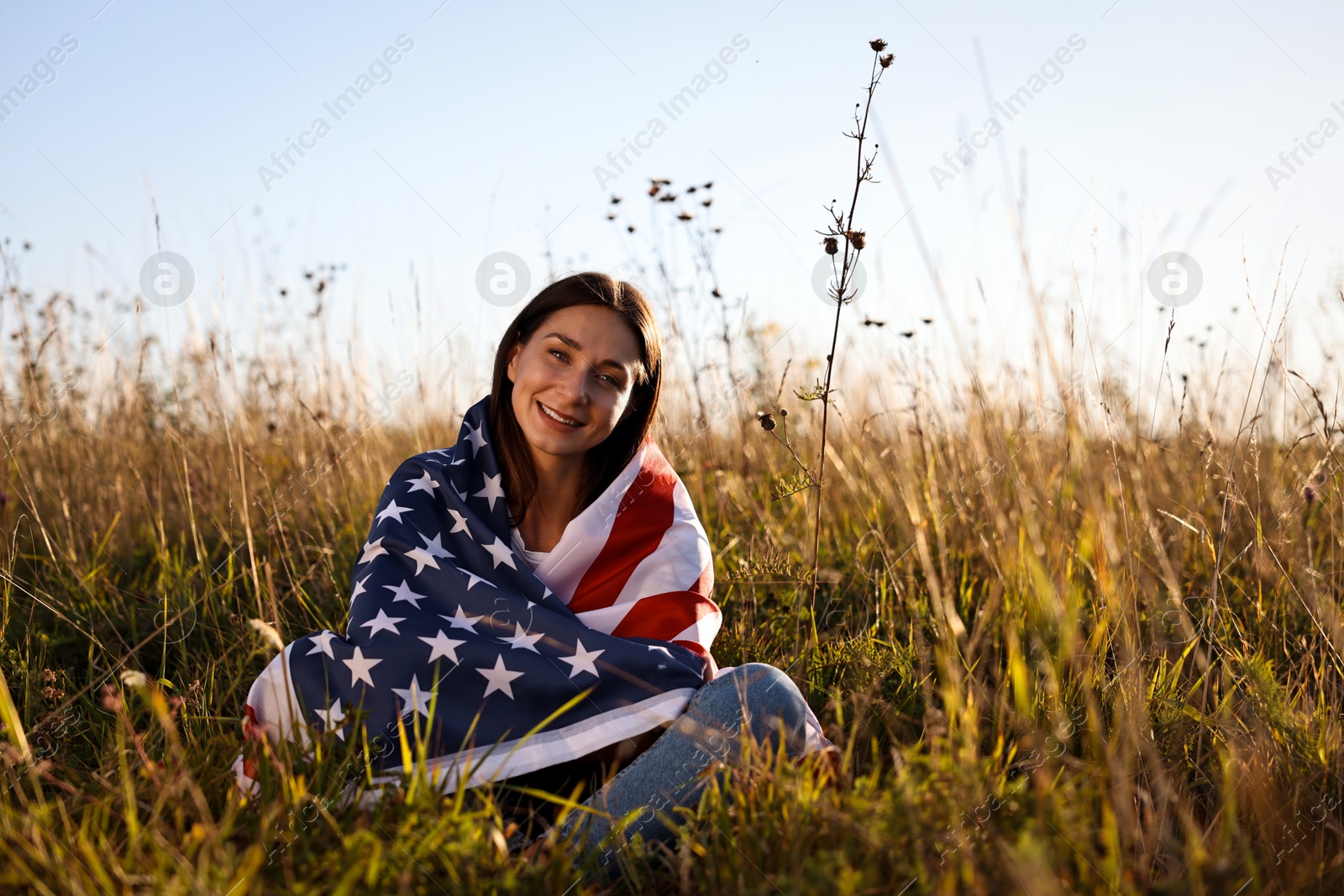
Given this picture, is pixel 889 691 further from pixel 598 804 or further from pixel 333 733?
pixel 333 733

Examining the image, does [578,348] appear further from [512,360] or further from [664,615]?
[664,615]

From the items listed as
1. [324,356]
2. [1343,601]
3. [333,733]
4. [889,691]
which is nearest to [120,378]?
[324,356]

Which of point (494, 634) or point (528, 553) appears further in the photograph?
point (528, 553)

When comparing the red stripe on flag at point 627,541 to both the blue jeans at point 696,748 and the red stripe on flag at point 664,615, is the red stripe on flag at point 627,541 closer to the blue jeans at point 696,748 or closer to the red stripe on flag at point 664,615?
the red stripe on flag at point 664,615

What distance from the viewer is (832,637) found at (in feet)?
7.52

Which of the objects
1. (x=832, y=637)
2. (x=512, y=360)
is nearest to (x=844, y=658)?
(x=832, y=637)

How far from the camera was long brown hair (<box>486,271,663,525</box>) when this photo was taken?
7.17 feet

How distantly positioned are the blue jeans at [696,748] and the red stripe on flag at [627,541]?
1.59 ft

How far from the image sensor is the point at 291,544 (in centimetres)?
298

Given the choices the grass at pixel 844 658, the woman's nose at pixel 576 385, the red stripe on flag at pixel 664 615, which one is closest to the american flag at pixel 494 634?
the red stripe on flag at pixel 664 615

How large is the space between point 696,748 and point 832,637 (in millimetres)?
837

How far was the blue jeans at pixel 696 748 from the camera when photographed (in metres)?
1.49

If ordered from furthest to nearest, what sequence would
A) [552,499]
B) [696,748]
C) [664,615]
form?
[552,499], [664,615], [696,748]

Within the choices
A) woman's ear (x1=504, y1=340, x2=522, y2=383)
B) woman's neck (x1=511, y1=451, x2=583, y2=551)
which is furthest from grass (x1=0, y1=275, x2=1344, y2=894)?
woman's ear (x1=504, y1=340, x2=522, y2=383)
